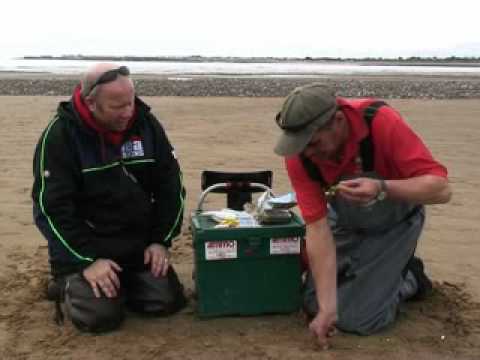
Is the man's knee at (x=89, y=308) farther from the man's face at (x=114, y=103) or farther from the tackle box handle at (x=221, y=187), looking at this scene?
the man's face at (x=114, y=103)

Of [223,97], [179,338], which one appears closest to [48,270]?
[179,338]

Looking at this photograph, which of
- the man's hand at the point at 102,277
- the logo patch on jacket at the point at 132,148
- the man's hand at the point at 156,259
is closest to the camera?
the man's hand at the point at 102,277

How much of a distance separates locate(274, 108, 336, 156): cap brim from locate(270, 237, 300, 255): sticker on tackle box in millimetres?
859

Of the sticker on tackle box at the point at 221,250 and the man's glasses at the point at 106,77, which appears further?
the sticker on tackle box at the point at 221,250

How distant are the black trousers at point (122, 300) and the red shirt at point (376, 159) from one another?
1.08m

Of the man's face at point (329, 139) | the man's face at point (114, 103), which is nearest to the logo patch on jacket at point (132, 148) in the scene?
the man's face at point (114, 103)

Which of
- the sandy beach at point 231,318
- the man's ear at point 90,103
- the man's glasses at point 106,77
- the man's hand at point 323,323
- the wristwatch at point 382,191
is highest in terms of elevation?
the man's glasses at point 106,77

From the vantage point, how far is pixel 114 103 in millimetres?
3312

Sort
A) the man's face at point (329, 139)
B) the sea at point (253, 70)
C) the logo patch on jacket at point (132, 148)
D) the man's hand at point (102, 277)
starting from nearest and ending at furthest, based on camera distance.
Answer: the man's face at point (329, 139), the man's hand at point (102, 277), the logo patch on jacket at point (132, 148), the sea at point (253, 70)

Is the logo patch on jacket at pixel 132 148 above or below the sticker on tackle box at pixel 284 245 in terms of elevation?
above

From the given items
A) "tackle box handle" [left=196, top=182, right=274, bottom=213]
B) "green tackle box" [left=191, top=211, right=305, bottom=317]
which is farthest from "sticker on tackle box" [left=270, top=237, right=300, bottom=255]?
"tackle box handle" [left=196, top=182, right=274, bottom=213]

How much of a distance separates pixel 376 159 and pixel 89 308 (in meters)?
1.74

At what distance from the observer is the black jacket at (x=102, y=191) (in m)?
3.44

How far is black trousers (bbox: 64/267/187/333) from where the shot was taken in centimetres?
345
